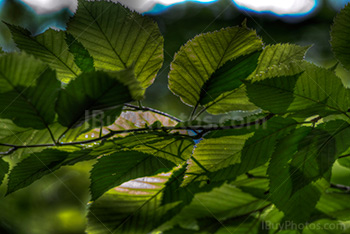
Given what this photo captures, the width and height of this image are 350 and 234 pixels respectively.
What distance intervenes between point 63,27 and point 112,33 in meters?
0.06

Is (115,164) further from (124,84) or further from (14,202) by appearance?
(14,202)

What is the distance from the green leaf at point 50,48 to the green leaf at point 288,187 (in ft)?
0.80

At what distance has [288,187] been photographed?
37cm

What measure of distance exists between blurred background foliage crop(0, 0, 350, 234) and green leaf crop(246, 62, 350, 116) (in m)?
0.08

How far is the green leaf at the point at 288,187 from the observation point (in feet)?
1.18

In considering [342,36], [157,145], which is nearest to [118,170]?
[157,145]

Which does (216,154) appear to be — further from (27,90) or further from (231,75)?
(27,90)

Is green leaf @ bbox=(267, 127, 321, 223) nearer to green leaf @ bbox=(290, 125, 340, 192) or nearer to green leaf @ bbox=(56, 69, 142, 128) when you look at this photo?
green leaf @ bbox=(290, 125, 340, 192)

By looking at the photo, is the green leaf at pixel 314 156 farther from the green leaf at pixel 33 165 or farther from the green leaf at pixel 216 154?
the green leaf at pixel 33 165

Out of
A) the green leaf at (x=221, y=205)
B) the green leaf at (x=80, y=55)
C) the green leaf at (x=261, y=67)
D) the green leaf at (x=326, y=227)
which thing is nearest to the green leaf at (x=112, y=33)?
the green leaf at (x=80, y=55)

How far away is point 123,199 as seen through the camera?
1.49 ft

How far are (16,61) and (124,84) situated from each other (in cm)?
8

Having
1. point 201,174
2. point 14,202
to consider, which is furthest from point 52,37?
point 14,202

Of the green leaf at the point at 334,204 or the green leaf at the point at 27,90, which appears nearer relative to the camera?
the green leaf at the point at 27,90
